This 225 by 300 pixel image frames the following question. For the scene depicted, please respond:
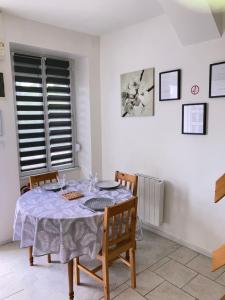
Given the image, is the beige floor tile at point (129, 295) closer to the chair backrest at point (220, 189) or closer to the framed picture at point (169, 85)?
the chair backrest at point (220, 189)

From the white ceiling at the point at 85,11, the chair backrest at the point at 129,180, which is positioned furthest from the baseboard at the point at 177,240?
the white ceiling at the point at 85,11

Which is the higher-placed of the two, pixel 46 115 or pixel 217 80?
pixel 217 80

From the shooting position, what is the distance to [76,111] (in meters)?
3.86

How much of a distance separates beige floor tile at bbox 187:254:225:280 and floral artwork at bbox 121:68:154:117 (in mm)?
1716

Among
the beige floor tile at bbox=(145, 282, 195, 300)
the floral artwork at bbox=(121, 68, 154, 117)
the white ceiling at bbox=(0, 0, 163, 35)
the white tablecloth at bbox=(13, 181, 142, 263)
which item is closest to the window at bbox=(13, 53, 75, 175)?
the white ceiling at bbox=(0, 0, 163, 35)

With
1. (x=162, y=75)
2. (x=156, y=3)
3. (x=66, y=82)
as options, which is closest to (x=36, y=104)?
(x=66, y=82)

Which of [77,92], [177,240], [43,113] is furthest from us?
[77,92]

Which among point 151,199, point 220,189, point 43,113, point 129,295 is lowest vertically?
point 129,295

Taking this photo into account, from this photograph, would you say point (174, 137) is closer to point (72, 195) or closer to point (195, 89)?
point (195, 89)

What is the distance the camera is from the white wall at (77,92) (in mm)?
2801

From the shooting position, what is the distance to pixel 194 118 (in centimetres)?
256

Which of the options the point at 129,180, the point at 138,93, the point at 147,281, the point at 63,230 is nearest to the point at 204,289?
the point at 147,281

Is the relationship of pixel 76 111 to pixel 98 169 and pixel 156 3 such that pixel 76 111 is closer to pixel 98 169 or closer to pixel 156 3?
pixel 98 169

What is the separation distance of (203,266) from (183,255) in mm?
253
